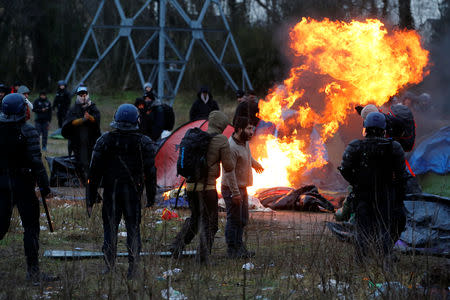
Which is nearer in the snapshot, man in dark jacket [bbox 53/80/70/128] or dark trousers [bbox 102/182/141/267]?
dark trousers [bbox 102/182/141/267]

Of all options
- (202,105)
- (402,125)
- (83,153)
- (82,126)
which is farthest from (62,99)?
(402,125)

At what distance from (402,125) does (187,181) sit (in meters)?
3.87

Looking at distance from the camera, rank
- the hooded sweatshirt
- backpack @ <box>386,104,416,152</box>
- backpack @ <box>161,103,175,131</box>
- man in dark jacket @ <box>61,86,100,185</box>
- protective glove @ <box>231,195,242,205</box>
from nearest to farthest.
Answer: the hooded sweatshirt, protective glove @ <box>231,195,242,205</box>, backpack @ <box>386,104,416,152</box>, man in dark jacket @ <box>61,86,100,185</box>, backpack @ <box>161,103,175,131</box>

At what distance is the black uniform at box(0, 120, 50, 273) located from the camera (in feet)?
Result: 19.9

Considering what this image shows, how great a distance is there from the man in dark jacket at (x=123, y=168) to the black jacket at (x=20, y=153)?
50cm

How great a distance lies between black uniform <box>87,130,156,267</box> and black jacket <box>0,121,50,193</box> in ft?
1.66

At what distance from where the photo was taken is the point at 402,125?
30.8 ft

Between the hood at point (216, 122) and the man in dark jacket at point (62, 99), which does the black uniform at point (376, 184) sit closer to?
the hood at point (216, 122)

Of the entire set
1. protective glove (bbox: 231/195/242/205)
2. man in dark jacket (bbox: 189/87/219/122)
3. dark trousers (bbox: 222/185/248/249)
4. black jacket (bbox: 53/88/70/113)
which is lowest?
dark trousers (bbox: 222/185/248/249)

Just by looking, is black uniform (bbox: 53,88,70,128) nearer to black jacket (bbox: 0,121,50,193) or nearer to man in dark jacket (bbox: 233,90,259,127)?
man in dark jacket (bbox: 233,90,259,127)

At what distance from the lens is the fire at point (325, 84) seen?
11.4 m

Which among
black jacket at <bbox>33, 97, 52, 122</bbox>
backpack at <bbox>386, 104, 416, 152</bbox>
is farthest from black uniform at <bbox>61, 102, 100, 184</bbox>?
black jacket at <bbox>33, 97, 52, 122</bbox>

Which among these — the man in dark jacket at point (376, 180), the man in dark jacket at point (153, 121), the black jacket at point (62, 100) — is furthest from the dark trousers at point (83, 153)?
the black jacket at point (62, 100)

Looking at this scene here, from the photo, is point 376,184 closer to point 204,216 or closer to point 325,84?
point 204,216
